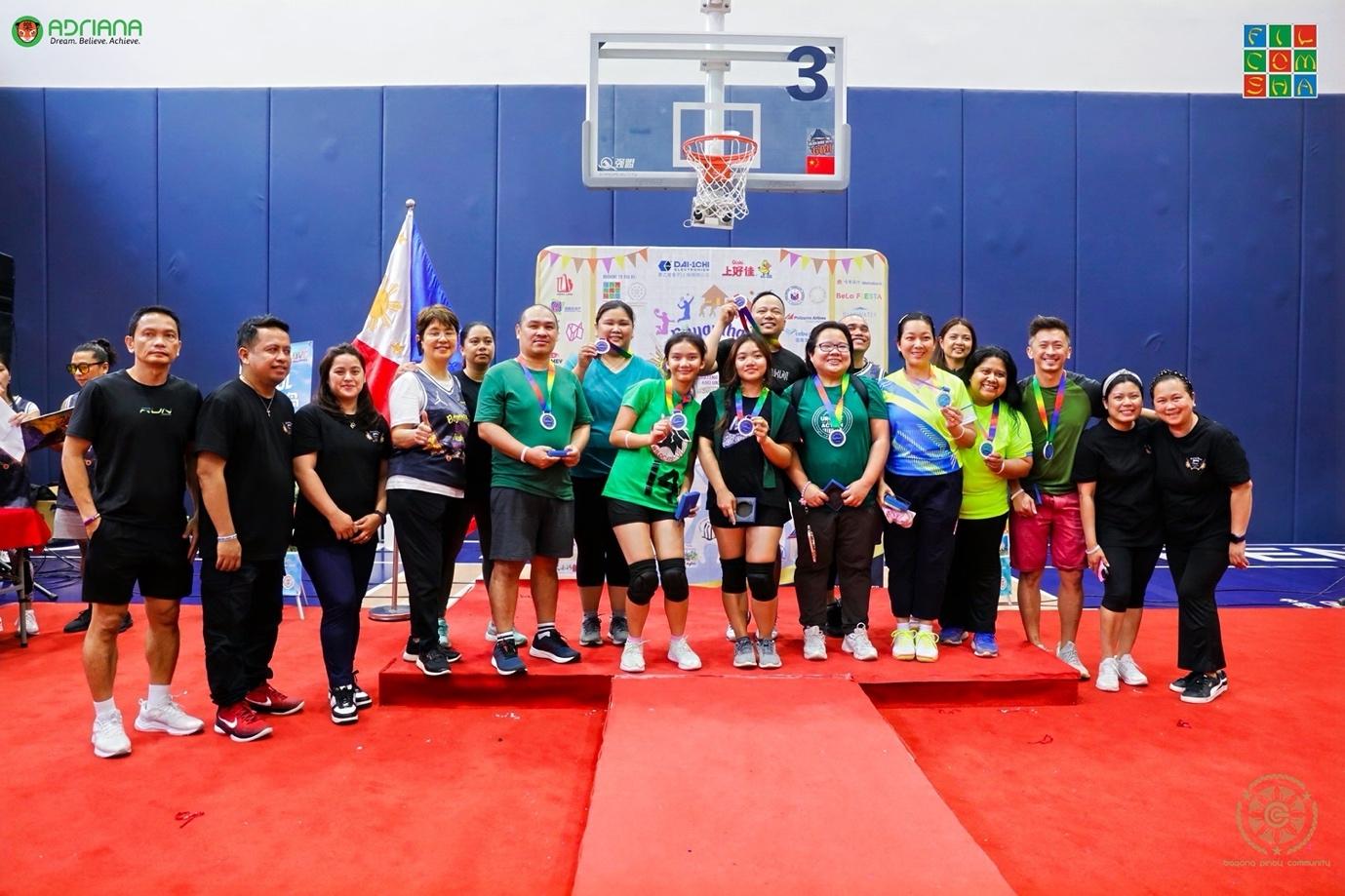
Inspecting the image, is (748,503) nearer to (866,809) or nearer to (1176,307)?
(866,809)

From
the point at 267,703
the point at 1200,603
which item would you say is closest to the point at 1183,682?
the point at 1200,603

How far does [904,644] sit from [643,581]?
Answer: 3.76 ft

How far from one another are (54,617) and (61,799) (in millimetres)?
2750

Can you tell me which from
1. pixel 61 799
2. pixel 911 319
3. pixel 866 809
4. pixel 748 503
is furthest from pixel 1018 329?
pixel 61 799

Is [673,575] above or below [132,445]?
below

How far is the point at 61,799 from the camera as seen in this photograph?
2.44 m

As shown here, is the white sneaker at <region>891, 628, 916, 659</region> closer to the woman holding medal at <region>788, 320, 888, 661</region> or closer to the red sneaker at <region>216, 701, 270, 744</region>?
the woman holding medal at <region>788, 320, 888, 661</region>

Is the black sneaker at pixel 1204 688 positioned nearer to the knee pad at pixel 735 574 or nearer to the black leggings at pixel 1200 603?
the black leggings at pixel 1200 603

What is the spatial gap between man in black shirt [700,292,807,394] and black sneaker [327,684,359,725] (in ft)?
6.02

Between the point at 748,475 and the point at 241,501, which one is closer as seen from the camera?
the point at 241,501

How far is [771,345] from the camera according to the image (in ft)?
11.6

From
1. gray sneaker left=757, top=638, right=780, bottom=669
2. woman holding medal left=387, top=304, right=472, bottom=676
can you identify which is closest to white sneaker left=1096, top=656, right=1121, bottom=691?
gray sneaker left=757, top=638, right=780, bottom=669

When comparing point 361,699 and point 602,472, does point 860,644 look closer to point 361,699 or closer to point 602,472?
point 602,472

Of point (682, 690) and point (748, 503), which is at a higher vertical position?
point (748, 503)
